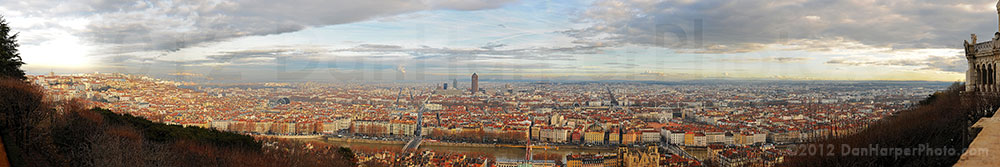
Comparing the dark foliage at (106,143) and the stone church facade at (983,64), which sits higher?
the stone church facade at (983,64)

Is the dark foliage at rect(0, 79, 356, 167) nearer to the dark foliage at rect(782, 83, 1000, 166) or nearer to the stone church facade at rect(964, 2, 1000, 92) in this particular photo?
the dark foliage at rect(782, 83, 1000, 166)

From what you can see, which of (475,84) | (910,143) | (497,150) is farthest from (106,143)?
(475,84)

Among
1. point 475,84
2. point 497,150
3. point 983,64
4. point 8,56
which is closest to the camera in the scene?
point 983,64

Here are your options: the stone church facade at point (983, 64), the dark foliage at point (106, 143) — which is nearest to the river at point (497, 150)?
the dark foliage at point (106, 143)

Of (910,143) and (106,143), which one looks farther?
(106,143)

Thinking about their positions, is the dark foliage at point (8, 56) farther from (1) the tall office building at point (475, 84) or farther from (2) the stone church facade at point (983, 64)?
(1) the tall office building at point (475, 84)

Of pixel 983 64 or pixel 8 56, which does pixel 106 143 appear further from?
pixel 983 64

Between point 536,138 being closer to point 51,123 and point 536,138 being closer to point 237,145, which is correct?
point 237,145

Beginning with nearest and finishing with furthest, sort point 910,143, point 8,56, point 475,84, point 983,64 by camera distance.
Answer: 1. point 910,143
2. point 983,64
3. point 8,56
4. point 475,84

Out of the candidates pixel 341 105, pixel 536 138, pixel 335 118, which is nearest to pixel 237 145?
pixel 536 138
